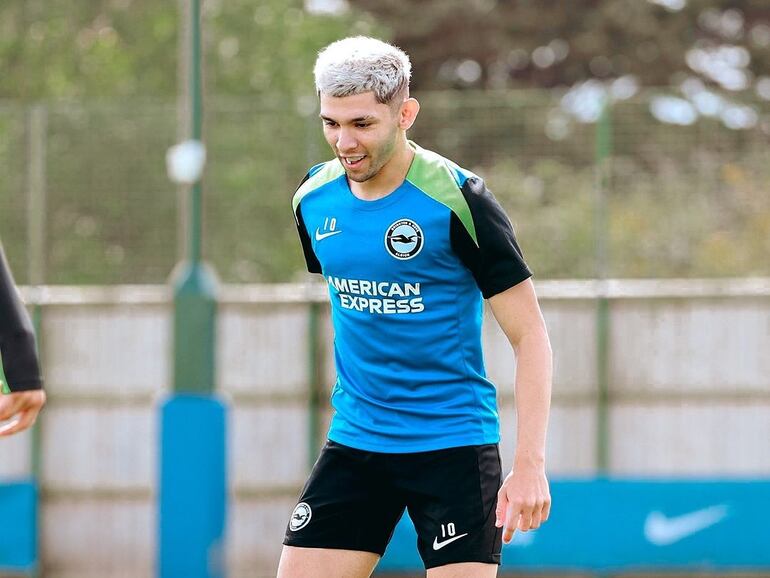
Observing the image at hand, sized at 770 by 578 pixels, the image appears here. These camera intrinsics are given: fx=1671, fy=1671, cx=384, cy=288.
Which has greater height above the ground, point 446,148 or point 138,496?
point 446,148

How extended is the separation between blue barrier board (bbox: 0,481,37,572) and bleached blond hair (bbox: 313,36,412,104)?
681cm

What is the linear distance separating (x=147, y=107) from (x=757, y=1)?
17458mm

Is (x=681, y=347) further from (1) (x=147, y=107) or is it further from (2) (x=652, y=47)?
(2) (x=652, y=47)

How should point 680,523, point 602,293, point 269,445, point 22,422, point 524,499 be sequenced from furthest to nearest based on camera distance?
1. point 269,445
2. point 602,293
3. point 680,523
4. point 524,499
5. point 22,422

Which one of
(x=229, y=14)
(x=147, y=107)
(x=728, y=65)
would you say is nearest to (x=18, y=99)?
(x=229, y=14)

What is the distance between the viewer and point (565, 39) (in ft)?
84.2

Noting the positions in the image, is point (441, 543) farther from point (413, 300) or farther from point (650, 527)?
point (650, 527)

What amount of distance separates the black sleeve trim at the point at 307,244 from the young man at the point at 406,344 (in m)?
0.05

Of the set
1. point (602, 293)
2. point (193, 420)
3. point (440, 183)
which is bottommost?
point (193, 420)

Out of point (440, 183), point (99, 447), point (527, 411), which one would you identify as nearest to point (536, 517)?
point (527, 411)

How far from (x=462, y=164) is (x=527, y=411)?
626 cm

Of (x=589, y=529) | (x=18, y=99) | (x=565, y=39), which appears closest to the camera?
(x=589, y=529)

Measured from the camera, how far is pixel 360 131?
14.8ft

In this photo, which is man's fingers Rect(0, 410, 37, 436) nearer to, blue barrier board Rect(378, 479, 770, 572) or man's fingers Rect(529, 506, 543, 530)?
man's fingers Rect(529, 506, 543, 530)
